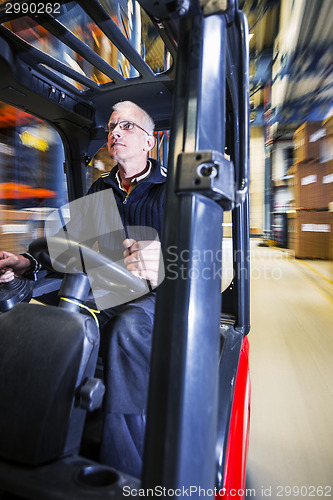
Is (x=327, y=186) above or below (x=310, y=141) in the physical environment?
below

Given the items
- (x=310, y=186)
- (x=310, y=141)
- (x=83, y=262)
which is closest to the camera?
(x=83, y=262)

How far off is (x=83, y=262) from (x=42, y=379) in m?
0.32

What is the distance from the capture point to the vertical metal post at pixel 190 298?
1.80 ft

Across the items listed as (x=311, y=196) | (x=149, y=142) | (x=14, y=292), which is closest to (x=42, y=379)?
(x=14, y=292)

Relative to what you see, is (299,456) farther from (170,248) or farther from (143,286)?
(170,248)

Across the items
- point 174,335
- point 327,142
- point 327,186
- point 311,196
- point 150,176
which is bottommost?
point 174,335

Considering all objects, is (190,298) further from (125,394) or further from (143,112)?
(143,112)

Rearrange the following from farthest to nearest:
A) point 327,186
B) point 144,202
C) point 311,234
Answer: point 311,234 → point 327,186 → point 144,202

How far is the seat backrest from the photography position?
2.43 feet

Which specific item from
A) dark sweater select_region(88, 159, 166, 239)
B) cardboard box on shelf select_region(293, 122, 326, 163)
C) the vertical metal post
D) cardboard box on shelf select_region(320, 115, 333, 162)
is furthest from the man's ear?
cardboard box on shelf select_region(293, 122, 326, 163)

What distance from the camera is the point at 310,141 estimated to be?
745 cm

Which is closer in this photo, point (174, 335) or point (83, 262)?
point (174, 335)

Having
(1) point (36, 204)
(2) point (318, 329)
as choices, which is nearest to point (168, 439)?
(2) point (318, 329)

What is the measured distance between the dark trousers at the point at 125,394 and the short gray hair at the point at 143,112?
41.5 inches
